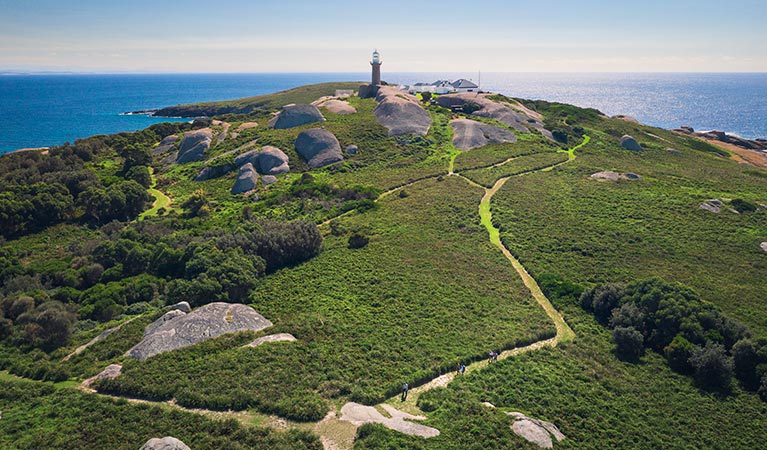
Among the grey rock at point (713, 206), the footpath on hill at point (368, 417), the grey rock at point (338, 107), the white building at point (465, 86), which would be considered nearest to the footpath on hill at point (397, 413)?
the footpath on hill at point (368, 417)

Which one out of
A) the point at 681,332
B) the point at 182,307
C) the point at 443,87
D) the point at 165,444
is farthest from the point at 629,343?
the point at 443,87

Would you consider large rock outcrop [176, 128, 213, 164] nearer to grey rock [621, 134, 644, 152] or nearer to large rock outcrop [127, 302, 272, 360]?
large rock outcrop [127, 302, 272, 360]

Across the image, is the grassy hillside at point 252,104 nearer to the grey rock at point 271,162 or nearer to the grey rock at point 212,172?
the grey rock at point 271,162

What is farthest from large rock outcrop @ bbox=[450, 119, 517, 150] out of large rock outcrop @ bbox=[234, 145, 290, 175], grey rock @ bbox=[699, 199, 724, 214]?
grey rock @ bbox=[699, 199, 724, 214]

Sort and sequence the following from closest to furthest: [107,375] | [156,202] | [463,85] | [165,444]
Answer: [165,444]
[107,375]
[156,202]
[463,85]

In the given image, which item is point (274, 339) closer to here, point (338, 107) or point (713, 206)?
point (713, 206)

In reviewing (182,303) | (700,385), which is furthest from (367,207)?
(700,385)

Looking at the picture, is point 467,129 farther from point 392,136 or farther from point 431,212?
point 431,212
